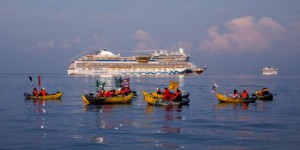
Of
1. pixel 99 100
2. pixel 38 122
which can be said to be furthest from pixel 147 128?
pixel 99 100

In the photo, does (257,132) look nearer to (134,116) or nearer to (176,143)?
(176,143)

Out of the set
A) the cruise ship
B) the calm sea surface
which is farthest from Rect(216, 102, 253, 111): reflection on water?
the cruise ship

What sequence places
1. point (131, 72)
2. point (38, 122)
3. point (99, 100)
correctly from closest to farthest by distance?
point (38, 122) < point (99, 100) < point (131, 72)

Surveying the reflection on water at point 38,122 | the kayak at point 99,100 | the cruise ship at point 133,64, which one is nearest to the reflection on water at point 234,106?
the kayak at point 99,100

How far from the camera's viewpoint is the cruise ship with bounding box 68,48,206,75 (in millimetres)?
160750

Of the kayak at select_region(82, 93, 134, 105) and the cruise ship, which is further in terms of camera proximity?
the cruise ship

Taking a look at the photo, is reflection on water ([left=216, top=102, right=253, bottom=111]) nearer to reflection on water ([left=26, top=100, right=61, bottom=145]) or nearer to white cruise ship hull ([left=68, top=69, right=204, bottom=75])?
reflection on water ([left=26, top=100, right=61, bottom=145])

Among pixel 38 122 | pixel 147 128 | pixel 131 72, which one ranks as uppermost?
pixel 131 72

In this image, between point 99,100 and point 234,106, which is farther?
point 234,106

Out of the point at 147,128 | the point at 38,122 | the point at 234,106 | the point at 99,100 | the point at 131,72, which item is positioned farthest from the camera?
the point at 131,72

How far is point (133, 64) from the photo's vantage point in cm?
16300

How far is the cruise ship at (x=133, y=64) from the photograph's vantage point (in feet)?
527

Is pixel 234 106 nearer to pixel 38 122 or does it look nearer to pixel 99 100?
pixel 99 100

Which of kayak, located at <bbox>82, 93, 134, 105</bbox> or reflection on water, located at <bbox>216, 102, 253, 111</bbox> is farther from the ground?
kayak, located at <bbox>82, 93, 134, 105</bbox>
